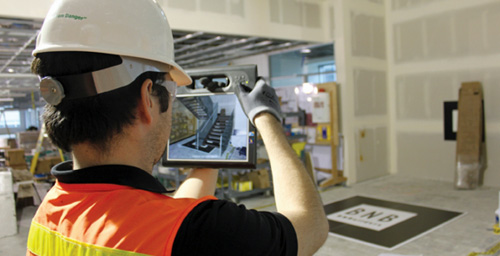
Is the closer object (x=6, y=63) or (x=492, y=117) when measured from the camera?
(x=492, y=117)

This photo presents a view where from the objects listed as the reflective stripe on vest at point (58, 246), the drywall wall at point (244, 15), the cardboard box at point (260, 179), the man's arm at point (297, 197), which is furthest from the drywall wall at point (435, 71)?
the reflective stripe on vest at point (58, 246)

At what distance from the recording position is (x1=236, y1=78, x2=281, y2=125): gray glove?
1.16 m

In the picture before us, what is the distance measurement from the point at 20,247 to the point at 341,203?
4587 millimetres

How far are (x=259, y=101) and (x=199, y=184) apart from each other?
1.25ft

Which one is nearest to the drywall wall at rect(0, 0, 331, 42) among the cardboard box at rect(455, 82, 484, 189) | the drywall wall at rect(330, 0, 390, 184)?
the drywall wall at rect(330, 0, 390, 184)

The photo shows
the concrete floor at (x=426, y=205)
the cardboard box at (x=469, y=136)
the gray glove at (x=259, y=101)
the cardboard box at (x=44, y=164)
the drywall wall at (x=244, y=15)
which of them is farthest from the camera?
the cardboard box at (x=44, y=164)

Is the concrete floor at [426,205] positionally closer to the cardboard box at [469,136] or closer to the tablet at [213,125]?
the cardboard box at [469,136]

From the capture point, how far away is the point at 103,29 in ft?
2.76

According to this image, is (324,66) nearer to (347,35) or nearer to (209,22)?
(347,35)

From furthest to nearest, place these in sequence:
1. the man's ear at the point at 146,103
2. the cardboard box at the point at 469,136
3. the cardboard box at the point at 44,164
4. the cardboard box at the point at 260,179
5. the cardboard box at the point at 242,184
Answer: the cardboard box at the point at 44,164
the cardboard box at the point at 469,136
the cardboard box at the point at 260,179
the cardboard box at the point at 242,184
the man's ear at the point at 146,103

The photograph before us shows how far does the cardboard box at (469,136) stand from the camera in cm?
671

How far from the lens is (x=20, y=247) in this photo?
459cm

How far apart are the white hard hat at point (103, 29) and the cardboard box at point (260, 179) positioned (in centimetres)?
577

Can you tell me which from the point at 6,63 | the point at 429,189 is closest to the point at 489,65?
the point at 429,189
